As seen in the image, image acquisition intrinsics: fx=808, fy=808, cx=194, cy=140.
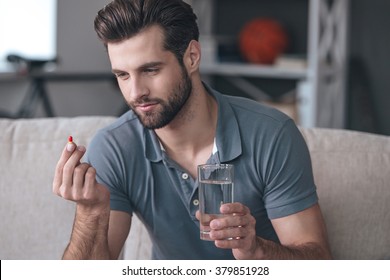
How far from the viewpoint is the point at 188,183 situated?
1.75m

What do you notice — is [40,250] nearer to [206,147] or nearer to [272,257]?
[206,147]

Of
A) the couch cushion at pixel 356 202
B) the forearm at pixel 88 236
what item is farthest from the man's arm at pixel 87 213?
the couch cushion at pixel 356 202

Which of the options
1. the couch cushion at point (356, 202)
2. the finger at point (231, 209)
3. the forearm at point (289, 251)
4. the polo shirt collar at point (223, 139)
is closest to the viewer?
the finger at point (231, 209)

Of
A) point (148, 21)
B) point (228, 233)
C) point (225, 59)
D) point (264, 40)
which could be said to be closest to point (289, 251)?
point (228, 233)

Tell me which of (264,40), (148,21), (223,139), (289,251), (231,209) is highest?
(264,40)

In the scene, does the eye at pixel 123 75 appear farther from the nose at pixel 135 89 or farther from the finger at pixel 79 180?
the finger at pixel 79 180

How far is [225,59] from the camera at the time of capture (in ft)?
17.2

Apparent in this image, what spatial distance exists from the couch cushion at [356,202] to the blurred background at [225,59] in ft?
8.72

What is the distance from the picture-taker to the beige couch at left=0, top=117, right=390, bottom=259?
6.24 feet

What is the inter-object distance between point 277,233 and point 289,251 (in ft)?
0.40

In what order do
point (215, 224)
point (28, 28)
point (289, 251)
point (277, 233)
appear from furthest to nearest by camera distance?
point (28, 28) < point (277, 233) < point (289, 251) < point (215, 224)

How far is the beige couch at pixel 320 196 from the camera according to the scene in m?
1.90

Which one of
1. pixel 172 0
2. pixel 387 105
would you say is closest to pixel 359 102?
pixel 387 105

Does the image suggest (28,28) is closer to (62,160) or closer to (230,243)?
(62,160)
